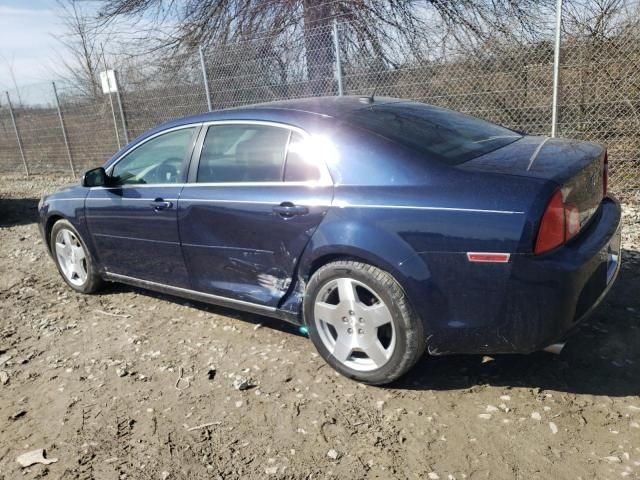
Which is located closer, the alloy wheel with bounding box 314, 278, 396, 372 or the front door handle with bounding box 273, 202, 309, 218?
the alloy wheel with bounding box 314, 278, 396, 372

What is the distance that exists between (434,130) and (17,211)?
28.1 ft

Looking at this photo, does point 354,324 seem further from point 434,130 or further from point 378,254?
point 434,130

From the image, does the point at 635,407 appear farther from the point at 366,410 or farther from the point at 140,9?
the point at 140,9

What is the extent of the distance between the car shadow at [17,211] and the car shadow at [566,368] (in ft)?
24.8

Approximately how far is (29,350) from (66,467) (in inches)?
65.1

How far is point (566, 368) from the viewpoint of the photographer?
9.84 feet

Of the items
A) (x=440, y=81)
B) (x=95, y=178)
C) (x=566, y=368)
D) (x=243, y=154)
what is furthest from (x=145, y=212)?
(x=440, y=81)

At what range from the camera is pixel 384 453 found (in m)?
2.50

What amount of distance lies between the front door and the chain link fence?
3794mm

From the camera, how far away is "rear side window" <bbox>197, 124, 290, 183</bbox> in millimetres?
3289

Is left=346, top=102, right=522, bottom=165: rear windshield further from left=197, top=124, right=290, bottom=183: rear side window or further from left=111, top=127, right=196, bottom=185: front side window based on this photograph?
left=111, top=127, right=196, bottom=185: front side window

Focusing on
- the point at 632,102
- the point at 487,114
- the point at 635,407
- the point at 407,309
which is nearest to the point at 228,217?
the point at 407,309

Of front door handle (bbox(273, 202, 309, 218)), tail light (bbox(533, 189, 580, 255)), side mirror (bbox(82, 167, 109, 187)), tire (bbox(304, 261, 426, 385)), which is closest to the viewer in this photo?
tail light (bbox(533, 189, 580, 255))

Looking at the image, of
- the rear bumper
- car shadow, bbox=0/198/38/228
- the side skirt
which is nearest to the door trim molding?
the side skirt
